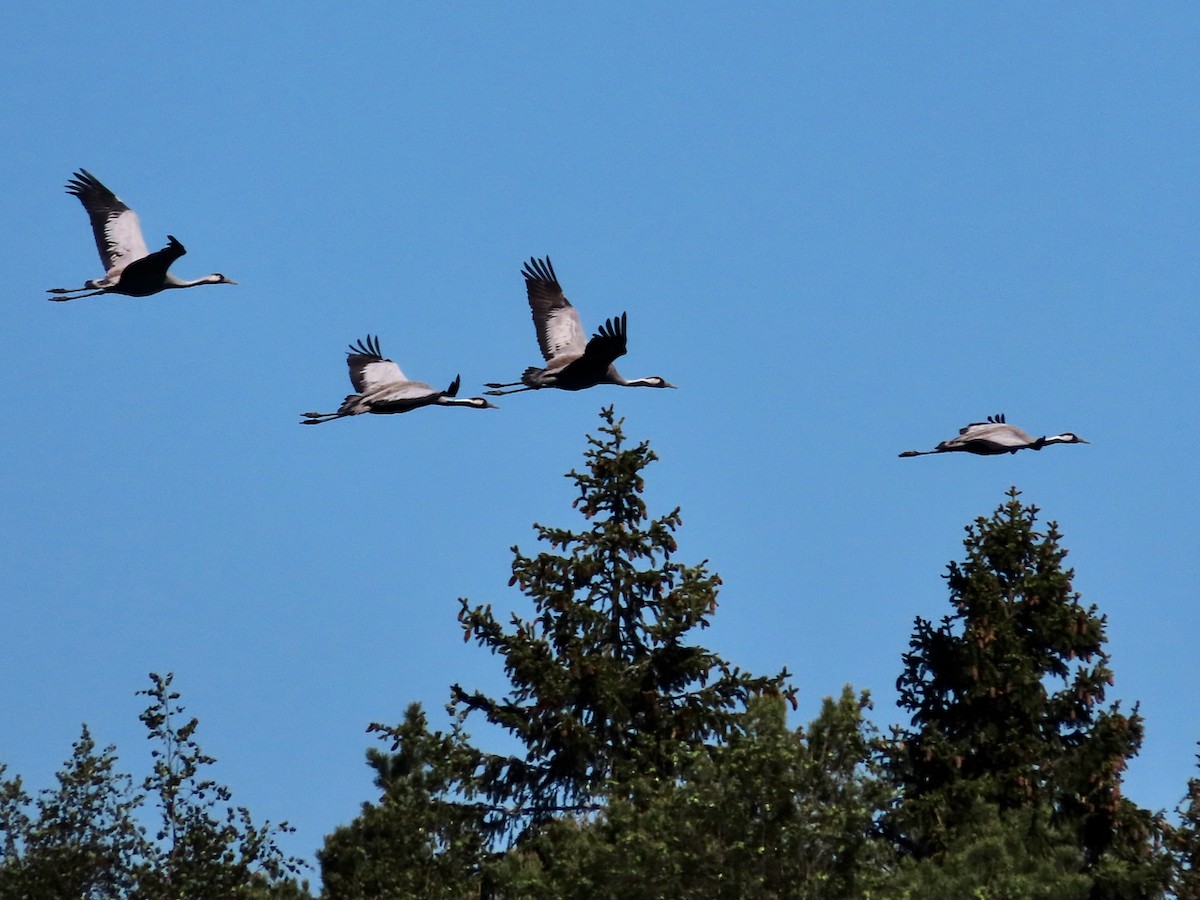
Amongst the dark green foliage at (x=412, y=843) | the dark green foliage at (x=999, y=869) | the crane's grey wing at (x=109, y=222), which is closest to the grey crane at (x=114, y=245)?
the crane's grey wing at (x=109, y=222)

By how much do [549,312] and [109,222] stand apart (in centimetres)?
→ 612

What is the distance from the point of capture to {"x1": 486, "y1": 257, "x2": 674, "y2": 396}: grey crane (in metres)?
33.6

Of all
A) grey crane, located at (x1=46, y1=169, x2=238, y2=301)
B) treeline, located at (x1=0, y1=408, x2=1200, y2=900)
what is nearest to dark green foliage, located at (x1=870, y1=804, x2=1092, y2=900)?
treeline, located at (x1=0, y1=408, x2=1200, y2=900)

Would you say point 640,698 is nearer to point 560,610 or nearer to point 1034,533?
point 560,610

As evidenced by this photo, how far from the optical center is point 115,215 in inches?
1442

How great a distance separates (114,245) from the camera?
36406 mm

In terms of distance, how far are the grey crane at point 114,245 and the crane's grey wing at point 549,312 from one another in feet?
16.0

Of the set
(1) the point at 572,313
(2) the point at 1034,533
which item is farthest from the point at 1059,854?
(1) the point at 572,313

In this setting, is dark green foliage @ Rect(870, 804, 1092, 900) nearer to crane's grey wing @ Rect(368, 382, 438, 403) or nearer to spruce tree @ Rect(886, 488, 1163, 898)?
spruce tree @ Rect(886, 488, 1163, 898)

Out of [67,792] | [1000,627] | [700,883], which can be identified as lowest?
[700,883]

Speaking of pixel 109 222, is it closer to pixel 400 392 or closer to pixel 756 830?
pixel 400 392

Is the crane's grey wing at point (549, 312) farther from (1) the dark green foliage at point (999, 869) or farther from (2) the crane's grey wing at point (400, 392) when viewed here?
(1) the dark green foliage at point (999, 869)

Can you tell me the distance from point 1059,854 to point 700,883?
4732 millimetres

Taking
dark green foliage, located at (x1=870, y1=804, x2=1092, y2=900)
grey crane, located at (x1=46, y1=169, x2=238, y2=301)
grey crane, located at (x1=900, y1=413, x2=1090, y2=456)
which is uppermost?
grey crane, located at (x1=46, y1=169, x2=238, y2=301)
